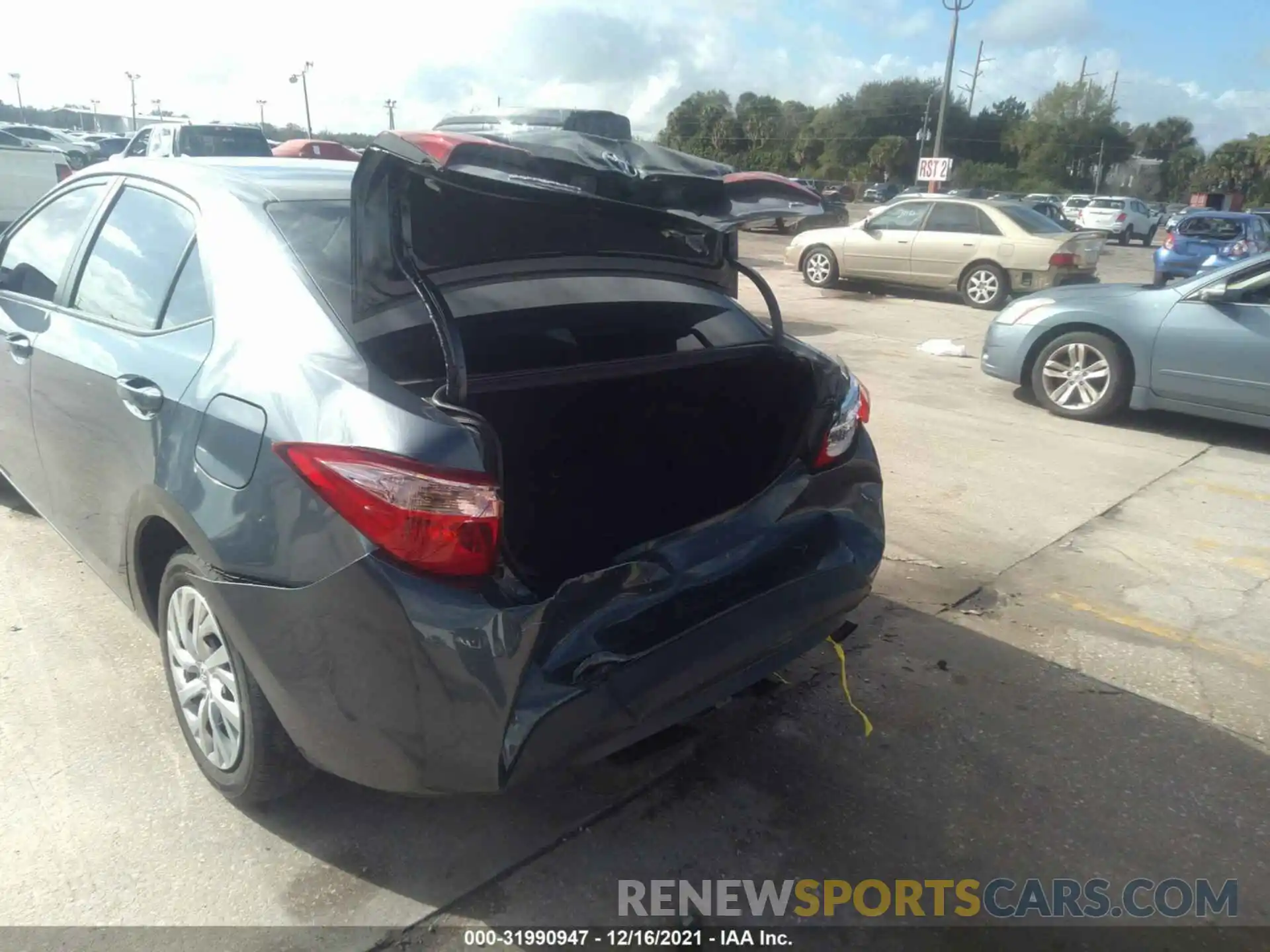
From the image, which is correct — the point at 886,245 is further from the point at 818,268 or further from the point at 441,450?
the point at 441,450

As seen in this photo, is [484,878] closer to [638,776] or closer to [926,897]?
[638,776]

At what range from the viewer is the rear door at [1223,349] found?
21.1 feet

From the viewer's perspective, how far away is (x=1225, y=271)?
6.62 metres

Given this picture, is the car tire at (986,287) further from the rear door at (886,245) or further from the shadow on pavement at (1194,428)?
the shadow on pavement at (1194,428)

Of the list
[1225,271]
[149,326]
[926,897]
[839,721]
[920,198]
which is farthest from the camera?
[920,198]

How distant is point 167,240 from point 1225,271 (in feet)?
21.9

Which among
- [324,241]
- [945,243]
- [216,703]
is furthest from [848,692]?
[945,243]

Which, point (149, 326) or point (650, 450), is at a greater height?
point (149, 326)

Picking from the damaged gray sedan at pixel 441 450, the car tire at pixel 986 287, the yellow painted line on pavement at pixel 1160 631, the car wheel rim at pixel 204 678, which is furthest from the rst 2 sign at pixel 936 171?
the car wheel rim at pixel 204 678

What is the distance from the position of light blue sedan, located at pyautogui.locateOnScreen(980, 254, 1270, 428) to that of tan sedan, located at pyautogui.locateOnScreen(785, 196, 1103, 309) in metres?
6.22

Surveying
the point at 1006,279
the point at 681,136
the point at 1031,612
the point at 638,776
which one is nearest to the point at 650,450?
the point at 638,776

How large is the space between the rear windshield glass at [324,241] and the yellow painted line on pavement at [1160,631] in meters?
3.27

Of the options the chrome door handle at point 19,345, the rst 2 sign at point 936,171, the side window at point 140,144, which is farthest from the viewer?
the rst 2 sign at point 936,171

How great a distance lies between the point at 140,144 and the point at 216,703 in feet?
72.8
